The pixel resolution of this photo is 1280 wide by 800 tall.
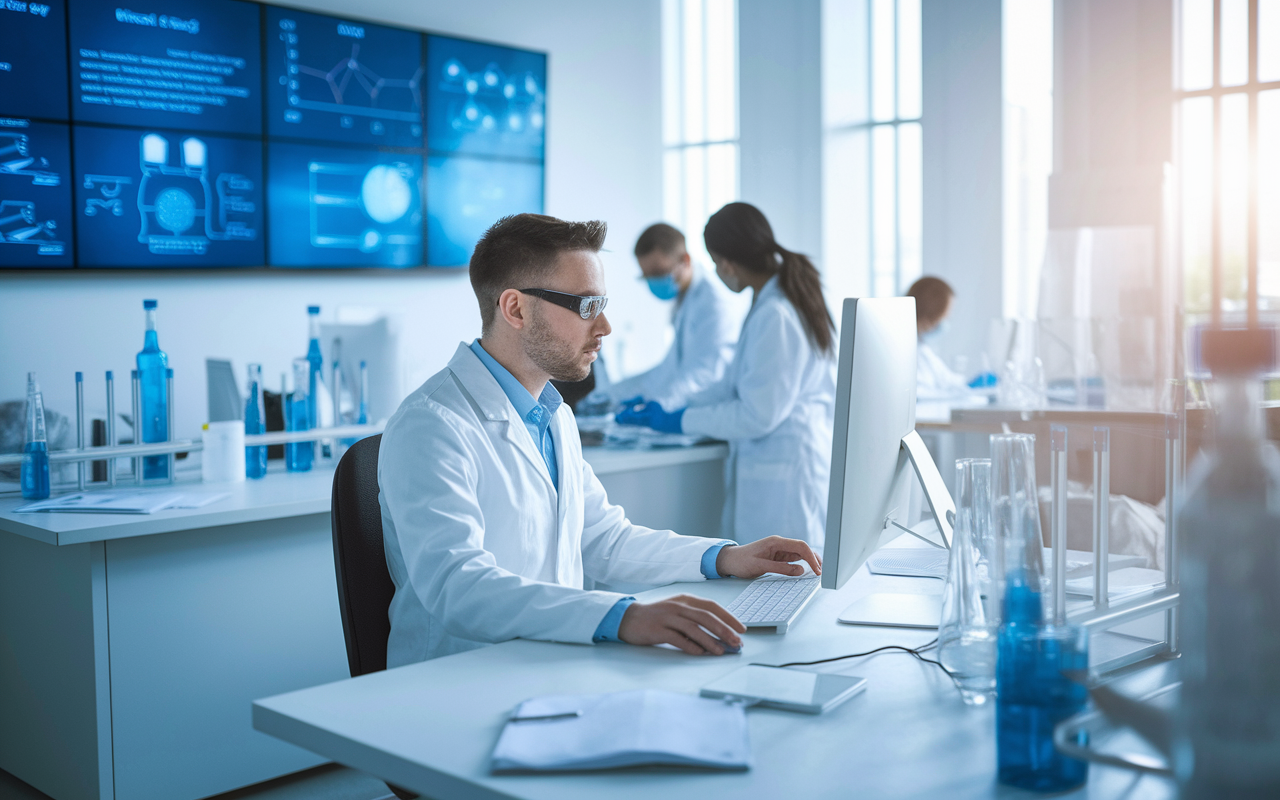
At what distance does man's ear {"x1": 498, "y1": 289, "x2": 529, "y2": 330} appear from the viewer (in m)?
1.71

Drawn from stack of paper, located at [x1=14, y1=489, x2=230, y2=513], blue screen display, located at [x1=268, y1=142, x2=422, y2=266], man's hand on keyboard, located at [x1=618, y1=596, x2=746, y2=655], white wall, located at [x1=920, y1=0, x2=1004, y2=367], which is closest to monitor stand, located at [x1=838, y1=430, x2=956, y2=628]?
man's hand on keyboard, located at [x1=618, y1=596, x2=746, y2=655]

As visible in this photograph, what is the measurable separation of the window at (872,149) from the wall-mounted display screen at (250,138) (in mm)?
1799

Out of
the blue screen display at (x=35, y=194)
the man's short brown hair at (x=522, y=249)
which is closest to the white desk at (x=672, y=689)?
the man's short brown hair at (x=522, y=249)

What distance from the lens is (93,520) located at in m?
2.10

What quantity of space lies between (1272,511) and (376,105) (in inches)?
181

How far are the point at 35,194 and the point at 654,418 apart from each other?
2.46 metres

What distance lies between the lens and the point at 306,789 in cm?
249

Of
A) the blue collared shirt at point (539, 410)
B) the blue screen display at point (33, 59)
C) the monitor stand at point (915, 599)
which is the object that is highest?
the blue screen display at point (33, 59)

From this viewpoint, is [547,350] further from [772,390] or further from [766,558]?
[772,390]

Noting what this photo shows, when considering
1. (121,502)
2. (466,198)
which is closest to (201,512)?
(121,502)

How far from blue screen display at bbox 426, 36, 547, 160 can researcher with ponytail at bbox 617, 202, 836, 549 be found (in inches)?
92.0

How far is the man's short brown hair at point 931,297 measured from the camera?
5.21 metres

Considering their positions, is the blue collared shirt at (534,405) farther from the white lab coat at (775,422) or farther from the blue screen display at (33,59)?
the blue screen display at (33,59)

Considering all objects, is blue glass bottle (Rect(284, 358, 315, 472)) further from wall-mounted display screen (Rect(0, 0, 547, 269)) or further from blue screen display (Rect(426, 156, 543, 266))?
blue screen display (Rect(426, 156, 543, 266))
